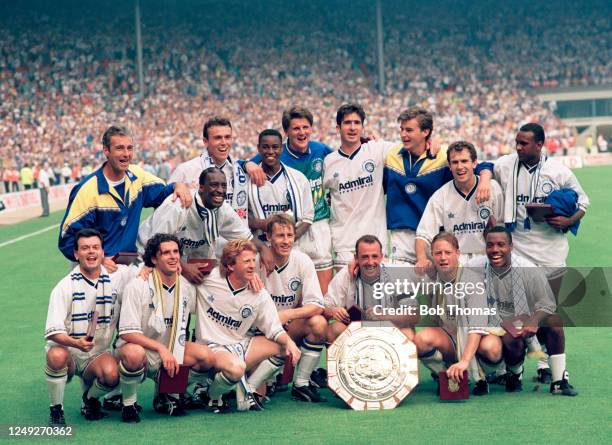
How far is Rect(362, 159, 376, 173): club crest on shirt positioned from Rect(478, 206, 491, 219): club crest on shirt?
3.20ft

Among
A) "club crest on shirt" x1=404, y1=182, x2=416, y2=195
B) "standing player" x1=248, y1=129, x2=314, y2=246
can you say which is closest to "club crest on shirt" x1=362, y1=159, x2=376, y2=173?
"club crest on shirt" x1=404, y1=182, x2=416, y2=195

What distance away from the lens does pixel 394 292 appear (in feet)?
23.1

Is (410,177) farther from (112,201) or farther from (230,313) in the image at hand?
(112,201)

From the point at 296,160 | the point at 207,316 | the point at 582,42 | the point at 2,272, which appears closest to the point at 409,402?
the point at 207,316

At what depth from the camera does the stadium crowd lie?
138ft

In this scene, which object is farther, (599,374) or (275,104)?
(275,104)

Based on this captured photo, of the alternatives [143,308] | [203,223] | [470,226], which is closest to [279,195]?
[203,223]

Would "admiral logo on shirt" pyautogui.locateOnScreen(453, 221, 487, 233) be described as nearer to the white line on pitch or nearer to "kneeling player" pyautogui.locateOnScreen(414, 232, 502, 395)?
"kneeling player" pyautogui.locateOnScreen(414, 232, 502, 395)

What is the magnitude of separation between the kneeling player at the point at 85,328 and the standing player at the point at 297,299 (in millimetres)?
1049

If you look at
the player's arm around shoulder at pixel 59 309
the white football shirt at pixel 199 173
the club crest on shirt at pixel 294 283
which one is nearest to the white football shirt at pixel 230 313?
the club crest on shirt at pixel 294 283

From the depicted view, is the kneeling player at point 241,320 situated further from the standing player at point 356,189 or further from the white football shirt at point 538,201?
the white football shirt at point 538,201

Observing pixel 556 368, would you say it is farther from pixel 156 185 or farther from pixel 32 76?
pixel 32 76

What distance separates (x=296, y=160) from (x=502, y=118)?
4024 centimetres

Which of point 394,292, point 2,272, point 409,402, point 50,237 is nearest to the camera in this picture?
point 409,402
